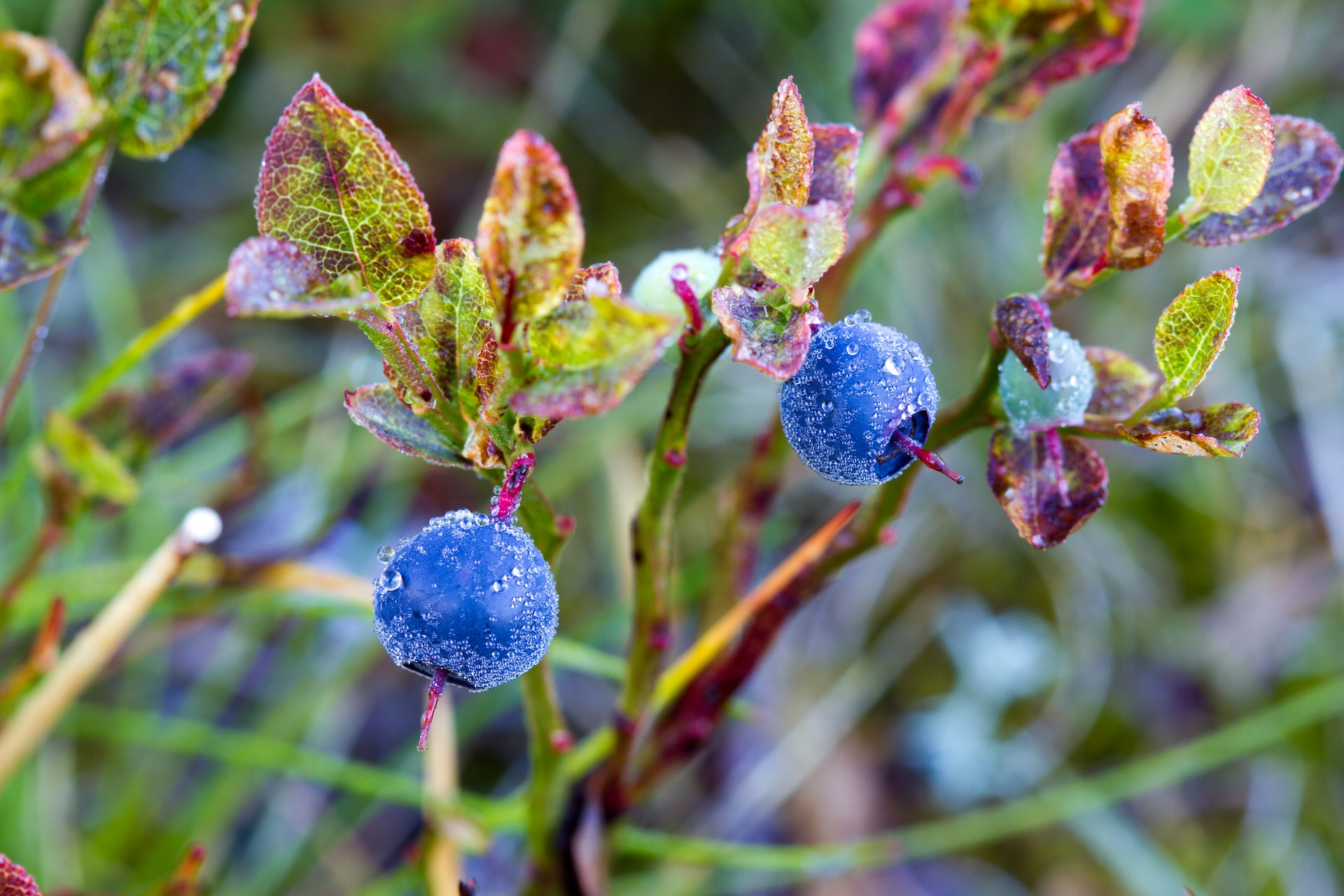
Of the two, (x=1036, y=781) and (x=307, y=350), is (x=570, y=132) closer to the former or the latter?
(x=307, y=350)

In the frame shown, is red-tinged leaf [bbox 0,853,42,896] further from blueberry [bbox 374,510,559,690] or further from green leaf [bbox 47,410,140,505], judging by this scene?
green leaf [bbox 47,410,140,505]

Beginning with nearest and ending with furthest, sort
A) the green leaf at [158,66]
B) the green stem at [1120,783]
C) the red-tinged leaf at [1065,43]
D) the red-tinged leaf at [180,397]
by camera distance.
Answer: the green leaf at [158,66]
the red-tinged leaf at [1065,43]
the red-tinged leaf at [180,397]
the green stem at [1120,783]

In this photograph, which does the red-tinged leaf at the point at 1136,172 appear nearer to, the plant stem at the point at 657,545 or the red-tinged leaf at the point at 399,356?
the plant stem at the point at 657,545

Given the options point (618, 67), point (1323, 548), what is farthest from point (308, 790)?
point (1323, 548)

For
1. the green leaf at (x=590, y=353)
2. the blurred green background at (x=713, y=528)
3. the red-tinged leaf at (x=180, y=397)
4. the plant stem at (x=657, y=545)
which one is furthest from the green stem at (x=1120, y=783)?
the green leaf at (x=590, y=353)

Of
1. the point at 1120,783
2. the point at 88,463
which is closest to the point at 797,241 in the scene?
the point at 88,463

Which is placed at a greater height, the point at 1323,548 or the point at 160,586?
the point at 1323,548
